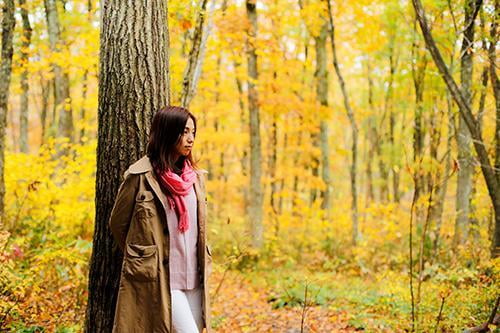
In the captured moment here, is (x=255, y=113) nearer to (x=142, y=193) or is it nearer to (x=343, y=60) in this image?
(x=142, y=193)

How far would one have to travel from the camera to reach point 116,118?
3.29 meters

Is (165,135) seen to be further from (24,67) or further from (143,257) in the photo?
(24,67)

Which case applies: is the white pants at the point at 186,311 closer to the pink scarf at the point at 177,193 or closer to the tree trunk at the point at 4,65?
the pink scarf at the point at 177,193

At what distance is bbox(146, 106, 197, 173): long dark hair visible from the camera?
9.71 ft

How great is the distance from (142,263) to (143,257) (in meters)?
0.04

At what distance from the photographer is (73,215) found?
24.9ft

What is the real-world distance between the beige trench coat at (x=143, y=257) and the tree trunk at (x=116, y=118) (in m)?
0.42

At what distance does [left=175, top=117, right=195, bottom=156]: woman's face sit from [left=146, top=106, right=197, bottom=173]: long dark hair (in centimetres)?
2

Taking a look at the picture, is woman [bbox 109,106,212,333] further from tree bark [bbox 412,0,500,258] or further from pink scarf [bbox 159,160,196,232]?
tree bark [bbox 412,0,500,258]

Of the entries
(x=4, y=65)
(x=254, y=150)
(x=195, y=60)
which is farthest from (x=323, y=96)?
(x=4, y=65)

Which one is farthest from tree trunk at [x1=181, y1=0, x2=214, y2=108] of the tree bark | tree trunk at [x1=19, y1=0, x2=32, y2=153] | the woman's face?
tree trunk at [x1=19, y1=0, x2=32, y2=153]

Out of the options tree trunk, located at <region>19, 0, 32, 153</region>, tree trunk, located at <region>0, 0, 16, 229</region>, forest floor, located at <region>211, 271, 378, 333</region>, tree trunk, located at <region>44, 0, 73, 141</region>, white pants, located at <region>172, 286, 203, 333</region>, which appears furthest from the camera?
tree trunk, located at <region>44, 0, 73, 141</region>

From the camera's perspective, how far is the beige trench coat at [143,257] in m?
2.82

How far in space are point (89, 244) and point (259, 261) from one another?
5.47 meters
